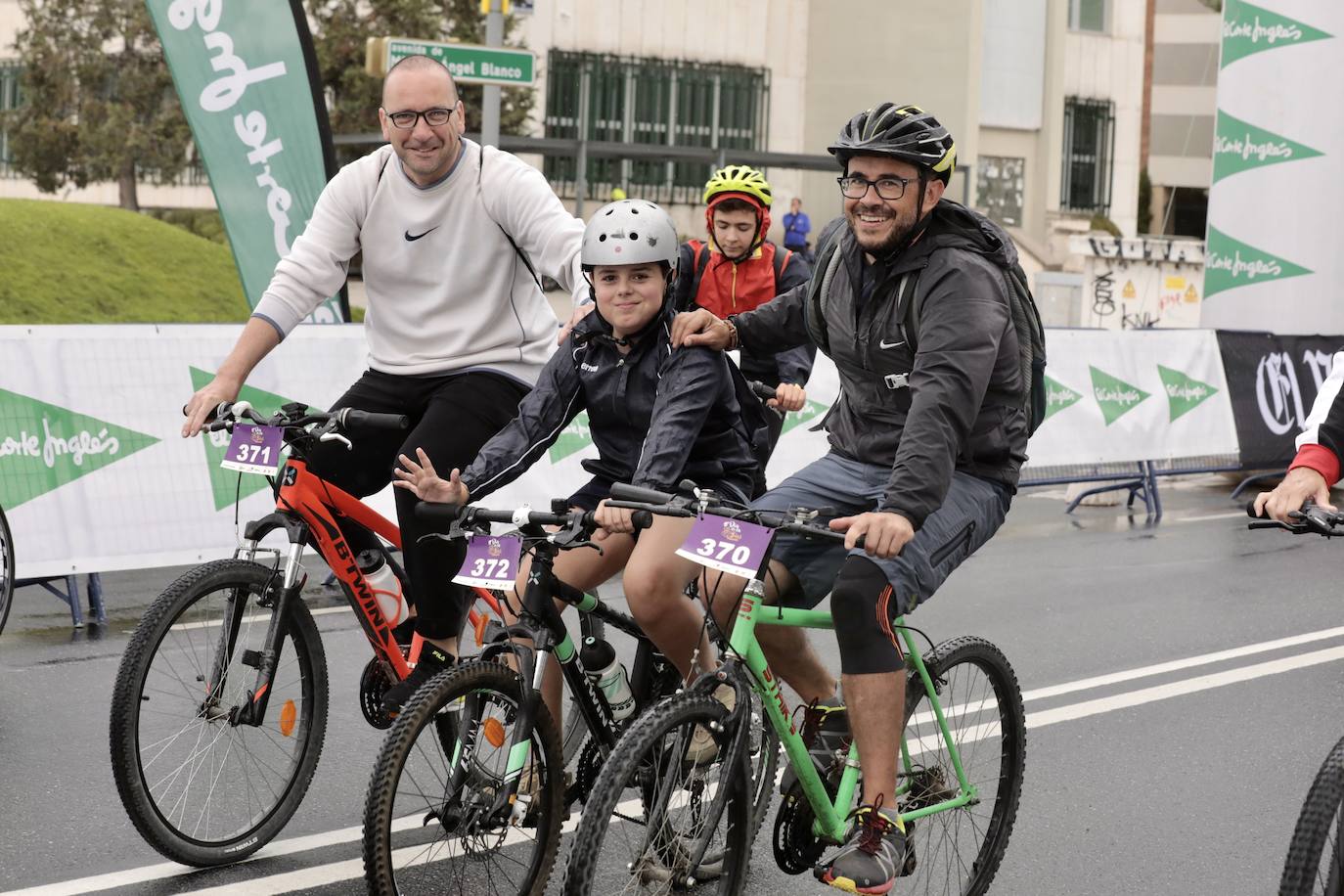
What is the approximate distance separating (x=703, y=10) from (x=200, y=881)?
38.2m

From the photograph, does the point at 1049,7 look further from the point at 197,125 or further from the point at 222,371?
the point at 222,371

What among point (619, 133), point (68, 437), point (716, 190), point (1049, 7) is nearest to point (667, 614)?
point (716, 190)

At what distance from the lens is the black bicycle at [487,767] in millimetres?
4109

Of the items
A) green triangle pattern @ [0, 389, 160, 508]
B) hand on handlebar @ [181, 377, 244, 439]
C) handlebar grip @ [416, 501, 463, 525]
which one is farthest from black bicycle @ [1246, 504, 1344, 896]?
green triangle pattern @ [0, 389, 160, 508]

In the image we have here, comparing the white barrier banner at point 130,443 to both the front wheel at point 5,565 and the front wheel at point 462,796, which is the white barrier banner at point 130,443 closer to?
the front wheel at point 5,565

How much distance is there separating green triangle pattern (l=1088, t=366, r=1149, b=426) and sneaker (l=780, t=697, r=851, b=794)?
883 cm

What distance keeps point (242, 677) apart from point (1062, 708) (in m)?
3.63

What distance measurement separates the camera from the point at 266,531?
4.88m

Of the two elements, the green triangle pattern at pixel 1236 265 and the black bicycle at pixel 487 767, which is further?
the green triangle pattern at pixel 1236 265

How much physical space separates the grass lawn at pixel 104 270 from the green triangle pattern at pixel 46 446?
909cm

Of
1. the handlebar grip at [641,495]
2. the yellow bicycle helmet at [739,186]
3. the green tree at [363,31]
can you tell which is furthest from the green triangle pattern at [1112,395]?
the green tree at [363,31]

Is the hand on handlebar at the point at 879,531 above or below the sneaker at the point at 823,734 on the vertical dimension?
above

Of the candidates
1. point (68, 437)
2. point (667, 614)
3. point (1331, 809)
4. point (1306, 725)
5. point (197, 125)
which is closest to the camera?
point (1331, 809)

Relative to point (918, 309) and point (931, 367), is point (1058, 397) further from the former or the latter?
point (931, 367)
